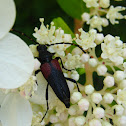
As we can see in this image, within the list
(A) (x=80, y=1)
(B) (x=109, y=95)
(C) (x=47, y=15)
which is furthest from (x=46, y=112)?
(C) (x=47, y=15)

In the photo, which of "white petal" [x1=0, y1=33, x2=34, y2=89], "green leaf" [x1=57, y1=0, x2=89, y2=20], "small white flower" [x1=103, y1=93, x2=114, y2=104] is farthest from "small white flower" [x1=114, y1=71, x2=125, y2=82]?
"green leaf" [x1=57, y1=0, x2=89, y2=20]

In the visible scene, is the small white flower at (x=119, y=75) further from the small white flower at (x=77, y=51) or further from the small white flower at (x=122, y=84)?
the small white flower at (x=77, y=51)

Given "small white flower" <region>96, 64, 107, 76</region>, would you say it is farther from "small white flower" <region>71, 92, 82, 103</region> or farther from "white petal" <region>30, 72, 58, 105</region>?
"white petal" <region>30, 72, 58, 105</region>

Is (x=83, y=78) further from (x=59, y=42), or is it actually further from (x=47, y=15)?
(x=47, y=15)

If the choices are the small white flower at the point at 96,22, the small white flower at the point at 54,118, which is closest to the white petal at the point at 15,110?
the small white flower at the point at 54,118

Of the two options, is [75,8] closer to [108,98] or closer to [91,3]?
[91,3]

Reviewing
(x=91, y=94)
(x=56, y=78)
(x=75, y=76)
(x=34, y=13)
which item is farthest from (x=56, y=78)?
(x=34, y=13)
